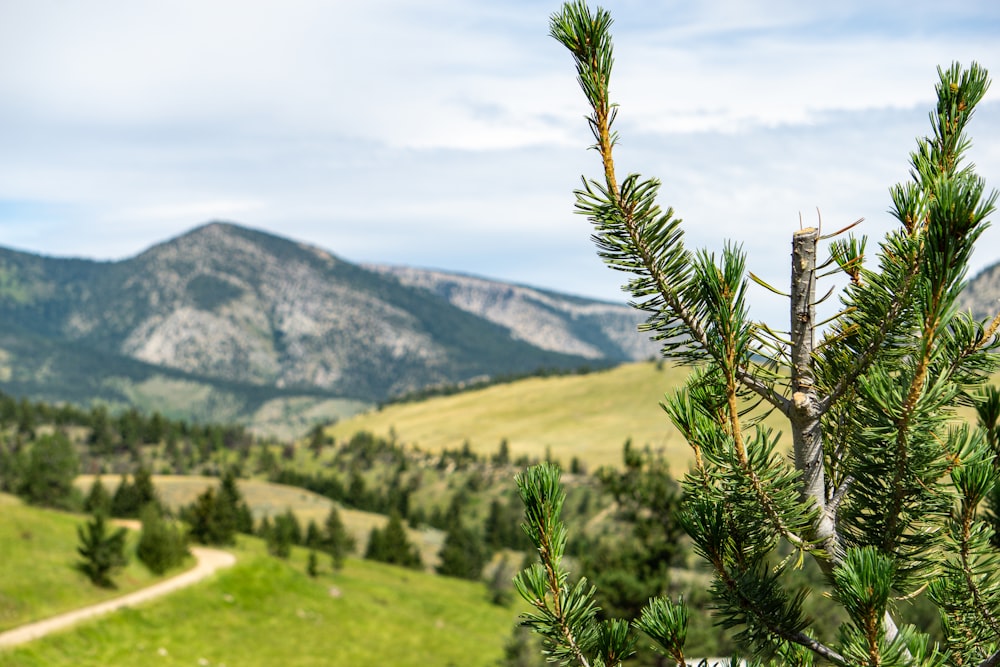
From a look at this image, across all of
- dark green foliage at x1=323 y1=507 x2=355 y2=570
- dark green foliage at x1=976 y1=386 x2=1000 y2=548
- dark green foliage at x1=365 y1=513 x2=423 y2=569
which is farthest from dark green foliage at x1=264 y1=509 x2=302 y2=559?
dark green foliage at x1=976 y1=386 x2=1000 y2=548

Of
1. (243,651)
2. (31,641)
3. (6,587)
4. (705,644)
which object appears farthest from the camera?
(243,651)

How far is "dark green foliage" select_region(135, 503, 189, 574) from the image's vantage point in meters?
49.6

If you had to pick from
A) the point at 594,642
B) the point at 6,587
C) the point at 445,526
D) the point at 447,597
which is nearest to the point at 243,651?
the point at 6,587

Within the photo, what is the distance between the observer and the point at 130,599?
141ft

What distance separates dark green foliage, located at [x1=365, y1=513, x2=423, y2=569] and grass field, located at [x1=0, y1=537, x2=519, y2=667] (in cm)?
1355

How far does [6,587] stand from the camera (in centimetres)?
3734

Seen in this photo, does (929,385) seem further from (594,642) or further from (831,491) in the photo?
(594,642)

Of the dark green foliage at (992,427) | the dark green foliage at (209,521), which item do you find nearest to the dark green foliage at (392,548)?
the dark green foliage at (209,521)

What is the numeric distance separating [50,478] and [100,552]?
35558 mm

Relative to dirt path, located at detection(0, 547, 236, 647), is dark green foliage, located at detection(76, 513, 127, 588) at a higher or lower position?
higher

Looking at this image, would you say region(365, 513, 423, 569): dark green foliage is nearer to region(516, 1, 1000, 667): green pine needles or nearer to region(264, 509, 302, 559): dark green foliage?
region(264, 509, 302, 559): dark green foliage

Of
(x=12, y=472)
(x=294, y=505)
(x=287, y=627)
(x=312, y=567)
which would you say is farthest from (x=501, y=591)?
(x=12, y=472)

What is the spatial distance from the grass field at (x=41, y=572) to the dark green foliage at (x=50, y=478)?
1931 centimetres

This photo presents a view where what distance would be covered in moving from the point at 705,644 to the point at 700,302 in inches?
860
